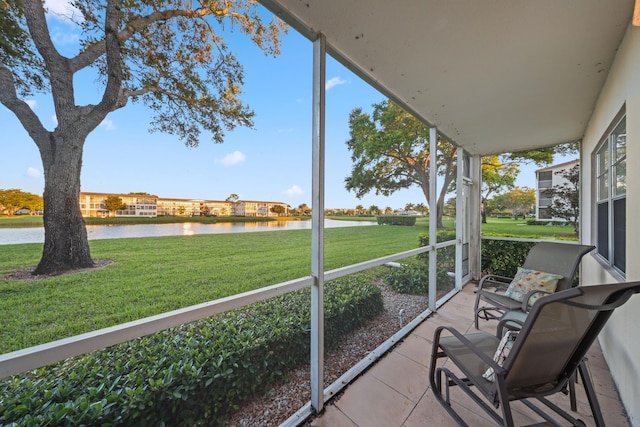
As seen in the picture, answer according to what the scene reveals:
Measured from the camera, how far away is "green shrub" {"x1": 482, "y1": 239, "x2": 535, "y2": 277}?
4.48 m

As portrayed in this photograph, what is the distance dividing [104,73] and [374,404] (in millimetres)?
2459

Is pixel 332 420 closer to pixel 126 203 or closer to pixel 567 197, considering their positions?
pixel 126 203

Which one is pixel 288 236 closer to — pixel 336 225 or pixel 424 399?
pixel 336 225

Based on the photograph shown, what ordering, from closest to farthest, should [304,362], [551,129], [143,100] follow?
1. [143,100]
2. [304,362]
3. [551,129]

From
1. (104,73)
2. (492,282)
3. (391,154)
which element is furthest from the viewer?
(391,154)

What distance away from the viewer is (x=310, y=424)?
1512mm

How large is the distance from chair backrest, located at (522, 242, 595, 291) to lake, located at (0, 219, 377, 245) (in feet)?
8.59

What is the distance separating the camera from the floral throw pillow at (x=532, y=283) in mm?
2502

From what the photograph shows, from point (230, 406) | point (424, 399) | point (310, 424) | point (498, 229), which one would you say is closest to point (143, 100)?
point (230, 406)

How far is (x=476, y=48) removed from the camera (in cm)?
168

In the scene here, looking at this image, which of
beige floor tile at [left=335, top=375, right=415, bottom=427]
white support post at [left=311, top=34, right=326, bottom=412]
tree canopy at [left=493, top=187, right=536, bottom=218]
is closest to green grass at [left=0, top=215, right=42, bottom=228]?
white support post at [left=311, top=34, right=326, bottom=412]

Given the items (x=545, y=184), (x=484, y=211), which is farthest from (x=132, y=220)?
(x=545, y=184)

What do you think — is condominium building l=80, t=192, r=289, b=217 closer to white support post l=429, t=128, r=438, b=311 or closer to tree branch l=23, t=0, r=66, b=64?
tree branch l=23, t=0, r=66, b=64

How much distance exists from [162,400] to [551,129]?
5.05 m
